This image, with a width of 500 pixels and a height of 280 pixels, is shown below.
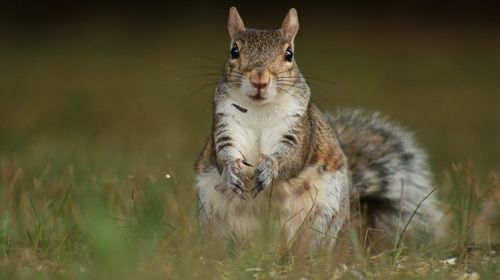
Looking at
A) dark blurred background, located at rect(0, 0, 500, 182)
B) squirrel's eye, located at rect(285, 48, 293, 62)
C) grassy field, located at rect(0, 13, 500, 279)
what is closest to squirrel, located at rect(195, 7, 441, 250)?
squirrel's eye, located at rect(285, 48, 293, 62)

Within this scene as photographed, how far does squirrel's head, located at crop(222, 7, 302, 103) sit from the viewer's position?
3900 mm

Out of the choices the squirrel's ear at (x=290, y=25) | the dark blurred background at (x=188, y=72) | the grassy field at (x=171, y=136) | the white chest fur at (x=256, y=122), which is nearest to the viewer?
the grassy field at (x=171, y=136)

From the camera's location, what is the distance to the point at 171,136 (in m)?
8.20

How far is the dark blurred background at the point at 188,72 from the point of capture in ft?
25.5

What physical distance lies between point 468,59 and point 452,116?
3776mm

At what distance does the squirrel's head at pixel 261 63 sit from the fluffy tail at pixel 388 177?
0.73m

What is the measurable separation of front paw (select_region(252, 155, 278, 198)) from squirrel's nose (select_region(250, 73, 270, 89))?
0.26 meters

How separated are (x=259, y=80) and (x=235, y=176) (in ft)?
1.09

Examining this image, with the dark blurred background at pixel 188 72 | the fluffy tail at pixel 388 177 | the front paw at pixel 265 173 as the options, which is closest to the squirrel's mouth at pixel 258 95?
the front paw at pixel 265 173

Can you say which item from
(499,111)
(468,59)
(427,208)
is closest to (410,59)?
(468,59)

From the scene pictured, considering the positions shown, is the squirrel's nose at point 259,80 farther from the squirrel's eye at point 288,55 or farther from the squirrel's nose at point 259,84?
the squirrel's eye at point 288,55

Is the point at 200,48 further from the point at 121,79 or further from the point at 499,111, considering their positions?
the point at 499,111

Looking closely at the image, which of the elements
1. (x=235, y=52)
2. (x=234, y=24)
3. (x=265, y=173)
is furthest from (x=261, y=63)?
(x=265, y=173)

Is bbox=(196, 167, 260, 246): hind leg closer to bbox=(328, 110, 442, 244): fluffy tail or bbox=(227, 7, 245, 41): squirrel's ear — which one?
bbox=(227, 7, 245, 41): squirrel's ear
